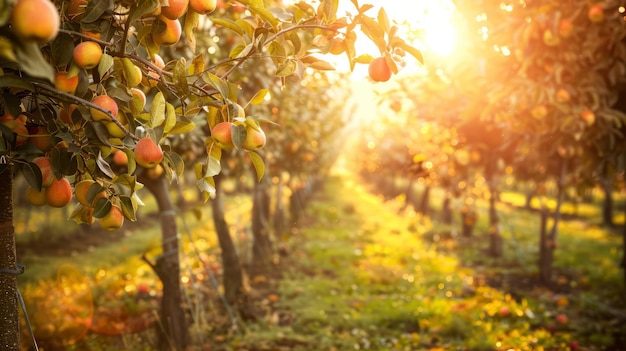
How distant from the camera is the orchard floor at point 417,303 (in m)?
5.28

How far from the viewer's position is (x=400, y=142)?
69.8 feet

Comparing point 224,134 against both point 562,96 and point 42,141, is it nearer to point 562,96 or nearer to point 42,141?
point 42,141

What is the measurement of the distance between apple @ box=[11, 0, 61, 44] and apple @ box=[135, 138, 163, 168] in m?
0.53

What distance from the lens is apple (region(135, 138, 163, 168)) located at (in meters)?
1.56

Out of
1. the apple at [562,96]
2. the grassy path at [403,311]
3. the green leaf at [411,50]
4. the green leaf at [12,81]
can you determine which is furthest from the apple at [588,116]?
the green leaf at [12,81]

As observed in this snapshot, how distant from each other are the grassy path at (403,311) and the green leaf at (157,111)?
13.0 feet

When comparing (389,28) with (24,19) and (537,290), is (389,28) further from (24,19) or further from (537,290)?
(537,290)

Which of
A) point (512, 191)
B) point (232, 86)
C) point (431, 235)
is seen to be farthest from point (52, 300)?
point (512, 191)

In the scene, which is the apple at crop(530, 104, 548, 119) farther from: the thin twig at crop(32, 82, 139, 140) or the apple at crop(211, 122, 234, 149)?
the thin twig at crop(32, 82, 139, 140)

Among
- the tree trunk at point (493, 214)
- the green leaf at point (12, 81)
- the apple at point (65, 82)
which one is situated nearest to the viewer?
the green leaf at point (12, 81)

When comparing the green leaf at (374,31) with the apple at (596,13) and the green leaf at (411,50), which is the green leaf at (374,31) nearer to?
the green leaf at (411,50)

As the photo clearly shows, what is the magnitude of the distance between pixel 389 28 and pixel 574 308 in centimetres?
691

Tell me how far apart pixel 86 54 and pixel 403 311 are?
5731mm

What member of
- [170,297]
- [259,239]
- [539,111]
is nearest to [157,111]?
[170,297]
